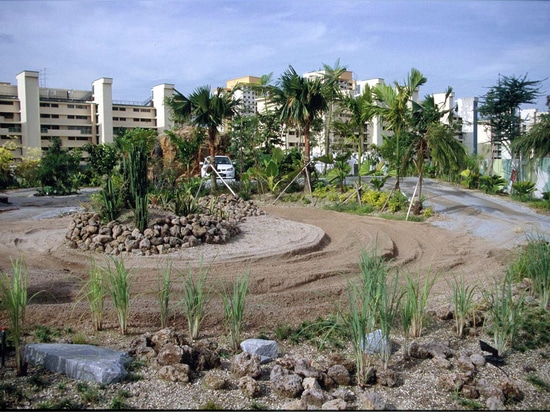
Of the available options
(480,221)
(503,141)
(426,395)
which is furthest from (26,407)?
(503,141)

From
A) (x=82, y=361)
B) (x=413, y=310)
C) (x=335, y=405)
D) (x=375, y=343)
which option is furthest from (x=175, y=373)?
(x=413, y=310)

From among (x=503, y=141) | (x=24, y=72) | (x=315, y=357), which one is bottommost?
(x=315, y=357)

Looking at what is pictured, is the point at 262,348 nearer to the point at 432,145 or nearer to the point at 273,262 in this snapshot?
the point at 273,262

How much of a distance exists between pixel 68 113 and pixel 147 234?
150ft

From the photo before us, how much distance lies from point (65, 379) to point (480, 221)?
40.1 feet

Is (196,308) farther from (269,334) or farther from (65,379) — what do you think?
(65,379)

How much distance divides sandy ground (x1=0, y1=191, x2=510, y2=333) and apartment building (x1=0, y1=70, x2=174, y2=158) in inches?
1377

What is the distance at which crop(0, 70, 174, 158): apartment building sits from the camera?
148 feet

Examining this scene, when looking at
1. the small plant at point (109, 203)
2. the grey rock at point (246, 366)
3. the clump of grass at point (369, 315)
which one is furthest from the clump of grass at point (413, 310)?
the small plant at point (109, 203)

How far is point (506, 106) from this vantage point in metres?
25.0

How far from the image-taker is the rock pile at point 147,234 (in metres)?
9.17

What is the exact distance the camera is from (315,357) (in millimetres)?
5102

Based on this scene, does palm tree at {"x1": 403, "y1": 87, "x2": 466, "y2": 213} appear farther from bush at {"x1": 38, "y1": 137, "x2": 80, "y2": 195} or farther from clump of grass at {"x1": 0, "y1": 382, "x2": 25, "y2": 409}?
bush at {"x1": 38, "y1": 137, "x2": 80, "y2": 195}

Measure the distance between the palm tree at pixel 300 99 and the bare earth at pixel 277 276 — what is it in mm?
5218
